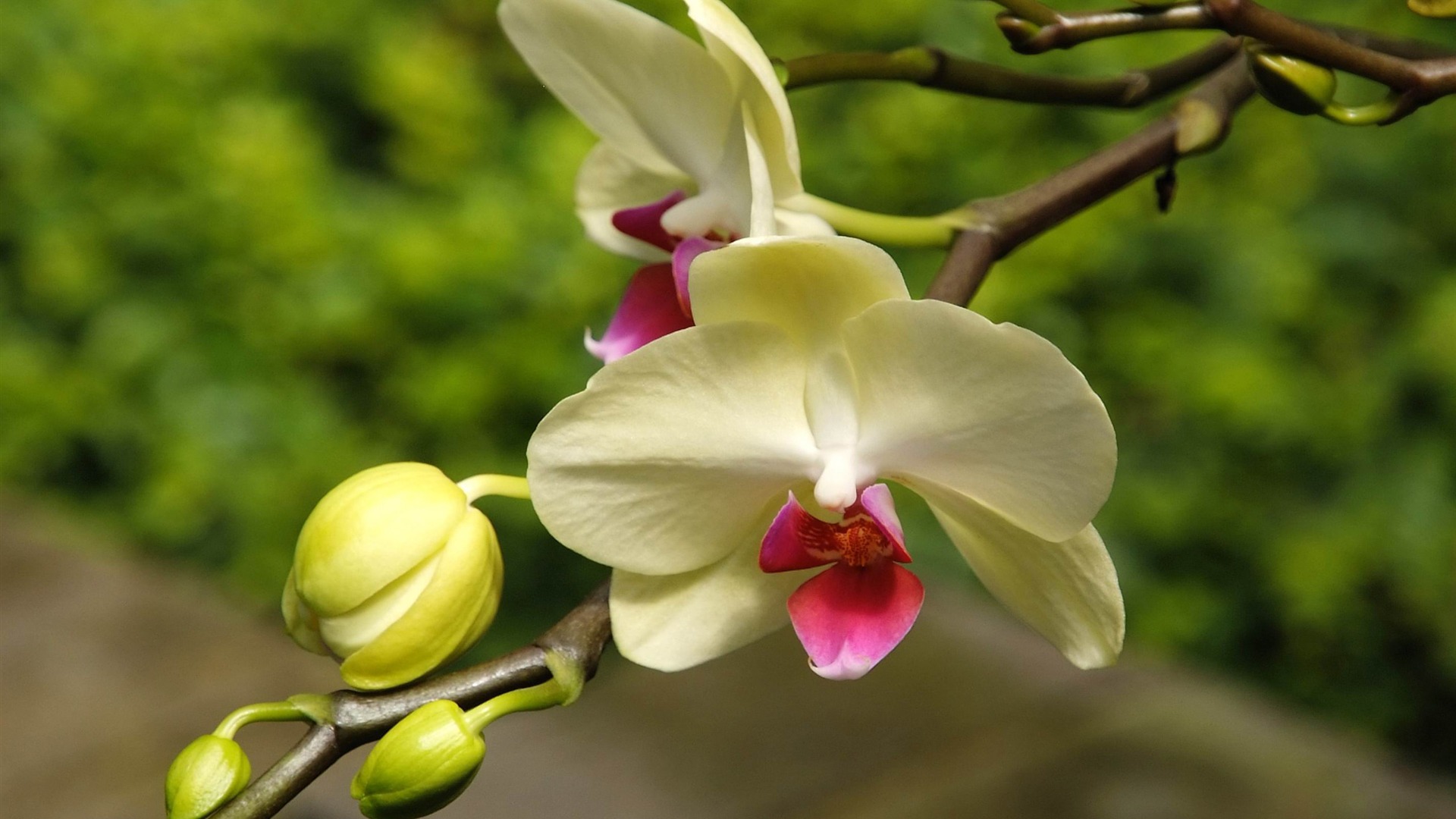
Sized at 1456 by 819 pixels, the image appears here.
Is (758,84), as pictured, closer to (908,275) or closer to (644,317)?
(644,317)

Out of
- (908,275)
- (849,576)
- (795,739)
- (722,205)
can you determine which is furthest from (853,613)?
(908,275)

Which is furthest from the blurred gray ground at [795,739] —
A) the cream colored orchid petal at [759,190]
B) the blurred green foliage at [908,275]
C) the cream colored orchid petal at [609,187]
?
the cream colored orchid petal at [759,190]

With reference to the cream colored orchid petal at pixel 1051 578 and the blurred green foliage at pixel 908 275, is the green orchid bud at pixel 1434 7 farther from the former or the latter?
the blurred green foliage at pixel 908 275

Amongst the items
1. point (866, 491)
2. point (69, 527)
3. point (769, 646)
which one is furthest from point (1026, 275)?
point (69, 527)

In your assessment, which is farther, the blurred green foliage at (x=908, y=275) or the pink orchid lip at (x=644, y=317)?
the blurred green foliage at (x=908, y=275)

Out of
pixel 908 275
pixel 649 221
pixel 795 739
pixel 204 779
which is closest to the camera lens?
pixel 204 779

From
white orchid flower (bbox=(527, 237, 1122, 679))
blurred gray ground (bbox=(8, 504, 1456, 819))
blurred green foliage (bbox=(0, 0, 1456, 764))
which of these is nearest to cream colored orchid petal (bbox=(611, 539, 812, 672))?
white orchid flower (bbox=(527, 237, 1122, 679))

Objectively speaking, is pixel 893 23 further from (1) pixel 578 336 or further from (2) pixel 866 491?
(2) pixel 866 491
